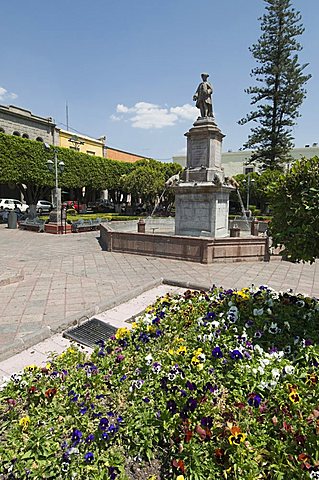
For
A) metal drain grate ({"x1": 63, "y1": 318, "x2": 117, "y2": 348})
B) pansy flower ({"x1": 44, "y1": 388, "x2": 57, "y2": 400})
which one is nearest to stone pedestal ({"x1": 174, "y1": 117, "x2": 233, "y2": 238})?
metal drain grate ({"x1": 63, "y1": 318, "x2": 117, "y2": 348})

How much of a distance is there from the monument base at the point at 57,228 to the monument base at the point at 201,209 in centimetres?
891

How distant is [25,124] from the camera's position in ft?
109

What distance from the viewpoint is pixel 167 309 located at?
15.4 feet

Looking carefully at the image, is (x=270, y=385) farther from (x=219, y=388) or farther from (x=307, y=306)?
(x=307, y=306)

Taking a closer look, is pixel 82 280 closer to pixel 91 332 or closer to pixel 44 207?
pixel 91 332

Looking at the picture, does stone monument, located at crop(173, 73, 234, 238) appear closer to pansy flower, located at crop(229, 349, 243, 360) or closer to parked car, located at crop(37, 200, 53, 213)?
pansy flower, located at crop(229, 349, 243, 360)

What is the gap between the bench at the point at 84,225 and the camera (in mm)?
18406

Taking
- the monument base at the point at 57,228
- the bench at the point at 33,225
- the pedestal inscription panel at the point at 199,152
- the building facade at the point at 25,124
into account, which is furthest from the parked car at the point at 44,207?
the pedestal inscription panel at the point at 199,152

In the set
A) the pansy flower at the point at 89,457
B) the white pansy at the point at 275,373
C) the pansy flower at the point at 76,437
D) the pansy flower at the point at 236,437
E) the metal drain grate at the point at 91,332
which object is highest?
the white pansy at the point at 275,373

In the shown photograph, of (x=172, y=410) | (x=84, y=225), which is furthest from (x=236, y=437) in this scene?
(x=84, y=225)

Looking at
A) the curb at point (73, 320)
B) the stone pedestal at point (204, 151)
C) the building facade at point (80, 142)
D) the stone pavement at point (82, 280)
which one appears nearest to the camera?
the curb at point (73, 320)

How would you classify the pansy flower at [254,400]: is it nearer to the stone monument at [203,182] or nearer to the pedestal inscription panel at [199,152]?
the stone monument at [203,182]

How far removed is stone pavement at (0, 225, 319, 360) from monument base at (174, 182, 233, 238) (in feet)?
6.78

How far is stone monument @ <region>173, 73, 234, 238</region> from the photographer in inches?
428
